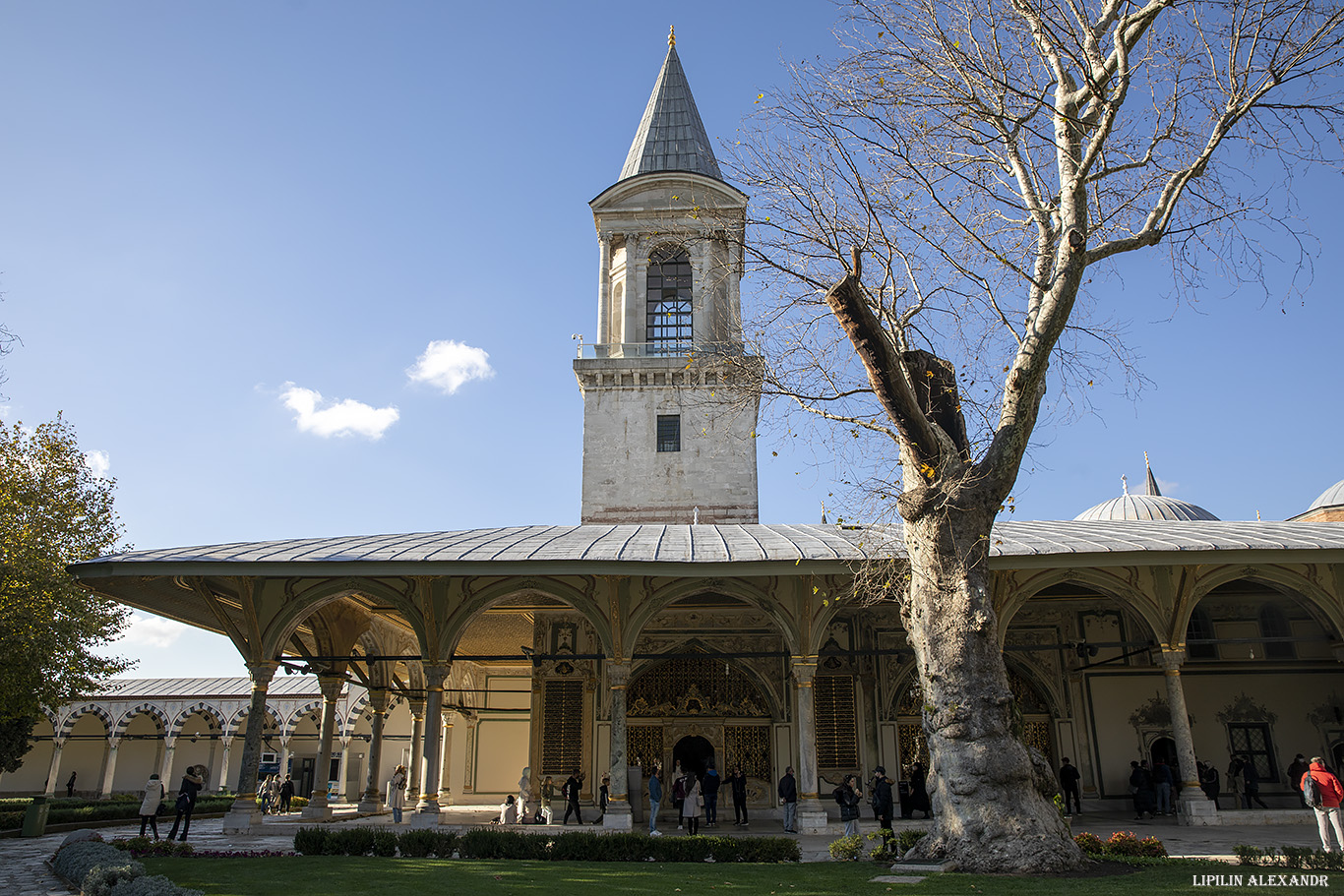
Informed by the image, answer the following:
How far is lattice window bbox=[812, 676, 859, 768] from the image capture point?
54.8 ft

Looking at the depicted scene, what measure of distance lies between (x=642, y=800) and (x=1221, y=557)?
388 inches

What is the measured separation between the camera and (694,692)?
17.2 metres

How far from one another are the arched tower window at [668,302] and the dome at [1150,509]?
1354cm

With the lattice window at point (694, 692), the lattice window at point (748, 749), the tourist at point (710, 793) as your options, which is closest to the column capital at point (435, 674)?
the tourist at point (710, 793)

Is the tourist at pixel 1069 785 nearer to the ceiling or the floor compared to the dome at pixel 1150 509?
nearer to the floor

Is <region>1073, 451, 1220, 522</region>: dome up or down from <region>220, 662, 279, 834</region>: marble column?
up

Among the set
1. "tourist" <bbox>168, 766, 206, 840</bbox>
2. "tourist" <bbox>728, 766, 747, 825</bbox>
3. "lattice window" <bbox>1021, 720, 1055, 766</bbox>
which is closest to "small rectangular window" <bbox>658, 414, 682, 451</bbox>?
"tourist" <bbox>728, 766, 747, 825</bbox>

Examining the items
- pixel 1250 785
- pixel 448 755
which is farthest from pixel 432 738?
pixel 1250 785

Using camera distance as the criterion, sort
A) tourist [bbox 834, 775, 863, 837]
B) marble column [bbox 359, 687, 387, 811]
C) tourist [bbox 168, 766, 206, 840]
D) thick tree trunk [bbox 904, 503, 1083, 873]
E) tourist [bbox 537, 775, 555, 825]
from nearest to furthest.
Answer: thick tree trunk [bbox 904, 503, 1083, 873] → tourist [bbox 168, 766, 206, 840] → tourist [bbox 834, 775, 863, 837] → tourist [bbox 537, 775, 555, 825] → marble column [bbox 359, 687, 387, 811]

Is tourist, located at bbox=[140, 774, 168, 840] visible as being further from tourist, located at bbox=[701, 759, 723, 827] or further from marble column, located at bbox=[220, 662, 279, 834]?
tourist, located at bbox=[701, 759, 723, 827]

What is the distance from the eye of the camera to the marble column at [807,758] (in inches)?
501

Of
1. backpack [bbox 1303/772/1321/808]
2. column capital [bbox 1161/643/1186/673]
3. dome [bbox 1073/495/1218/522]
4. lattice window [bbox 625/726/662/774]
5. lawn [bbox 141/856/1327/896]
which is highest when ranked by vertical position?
dome [bbox 1073/495/1218/522]

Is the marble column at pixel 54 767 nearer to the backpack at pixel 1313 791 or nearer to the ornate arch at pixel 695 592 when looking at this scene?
the ornate arch at pixel 695 592

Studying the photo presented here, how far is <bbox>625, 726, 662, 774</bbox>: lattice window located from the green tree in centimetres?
951
